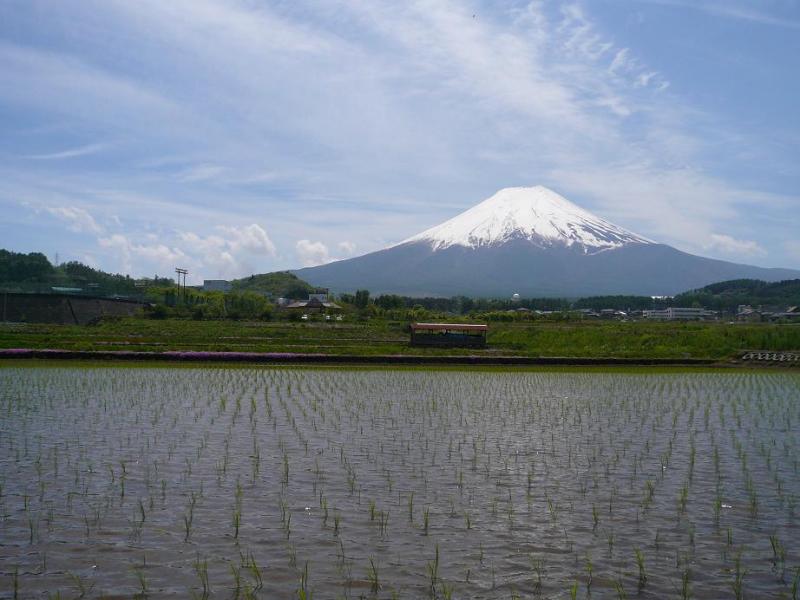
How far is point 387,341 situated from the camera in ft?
121

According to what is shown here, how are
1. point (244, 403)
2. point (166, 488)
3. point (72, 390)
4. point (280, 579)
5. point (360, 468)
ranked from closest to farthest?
point (280, 579) → point (166, 488) → point (360, 468) → point (244, 403) → point (72, 390)

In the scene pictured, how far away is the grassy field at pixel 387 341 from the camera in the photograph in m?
29.0

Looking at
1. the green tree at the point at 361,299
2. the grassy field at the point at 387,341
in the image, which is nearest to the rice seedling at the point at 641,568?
the grassy field at the point at 387,341

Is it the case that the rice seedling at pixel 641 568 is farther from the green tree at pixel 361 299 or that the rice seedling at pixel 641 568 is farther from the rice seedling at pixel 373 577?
the green tree at pixel 361 299

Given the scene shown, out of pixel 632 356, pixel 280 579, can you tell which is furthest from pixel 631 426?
pixel 632 356

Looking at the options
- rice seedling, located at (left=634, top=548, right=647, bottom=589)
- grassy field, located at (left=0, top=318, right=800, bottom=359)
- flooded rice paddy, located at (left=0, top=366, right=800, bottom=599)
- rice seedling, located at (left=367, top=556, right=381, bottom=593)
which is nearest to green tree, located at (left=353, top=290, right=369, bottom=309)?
grassy field, located at (left=0, top=318, right=800, bottom=359)

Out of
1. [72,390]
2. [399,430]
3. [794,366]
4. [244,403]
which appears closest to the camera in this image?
[399,430]

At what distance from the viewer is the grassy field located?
29.0 metres

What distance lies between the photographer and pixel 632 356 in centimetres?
2962

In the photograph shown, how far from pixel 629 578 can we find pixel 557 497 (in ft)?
7.42

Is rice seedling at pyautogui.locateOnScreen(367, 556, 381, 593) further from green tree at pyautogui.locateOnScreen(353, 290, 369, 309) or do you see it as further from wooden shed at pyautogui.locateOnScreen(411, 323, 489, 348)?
green tree at pyautogui.locateOnScreen(353, 290, 369, 309)

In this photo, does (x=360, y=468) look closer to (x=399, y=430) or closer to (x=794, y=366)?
(x=399, y=430)

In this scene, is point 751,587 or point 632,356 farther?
point 632,356

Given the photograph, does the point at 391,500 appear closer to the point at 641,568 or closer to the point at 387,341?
the point at 641,568
